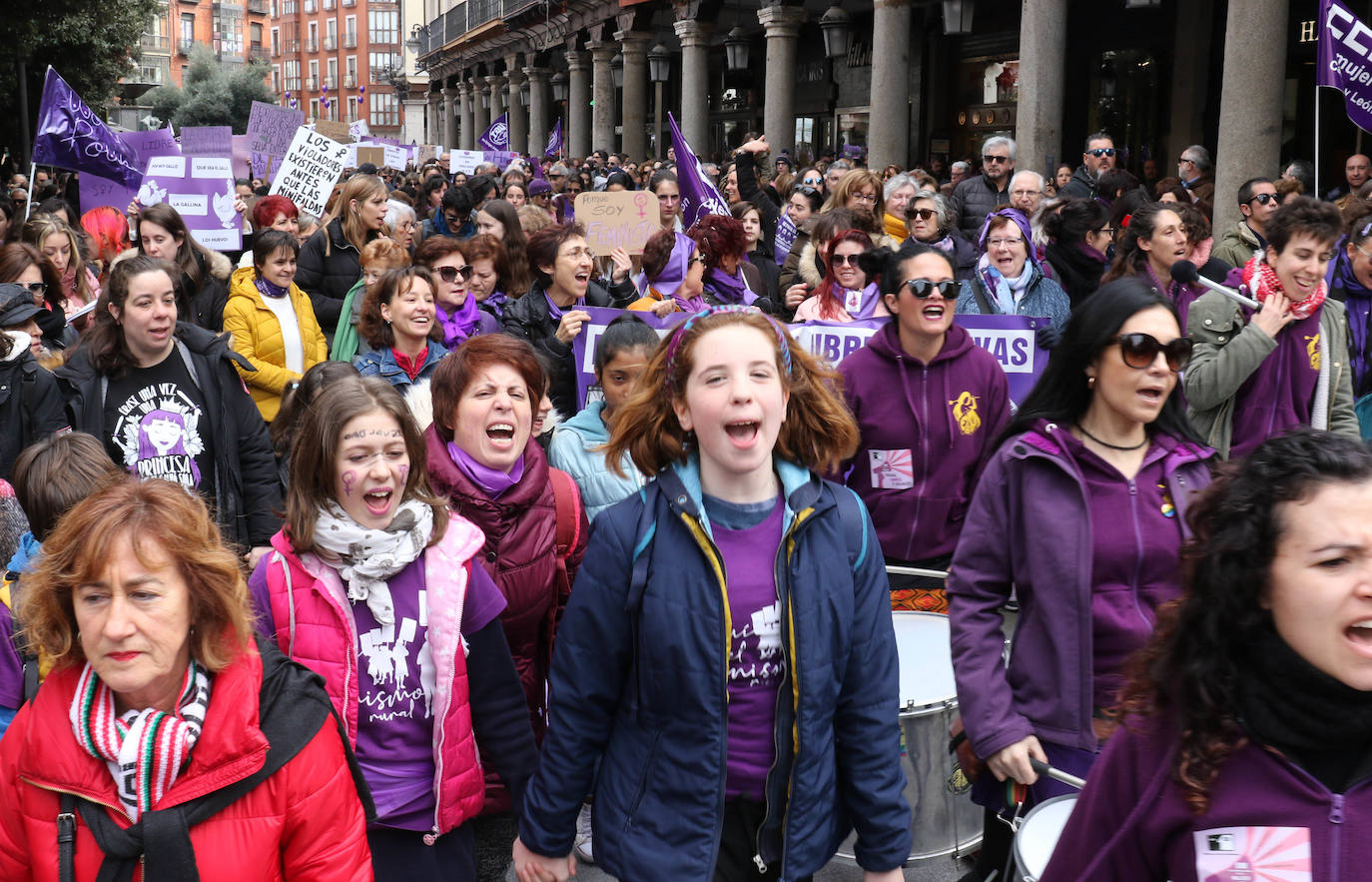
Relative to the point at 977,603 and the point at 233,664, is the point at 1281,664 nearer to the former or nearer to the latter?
the point at 977,603

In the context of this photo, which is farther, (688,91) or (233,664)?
(688,91)

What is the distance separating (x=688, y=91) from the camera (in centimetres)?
2681

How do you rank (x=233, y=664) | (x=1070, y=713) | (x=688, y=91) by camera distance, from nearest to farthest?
(x=233, y=664) → (x=1070, y=713) → (x=688, y=91)

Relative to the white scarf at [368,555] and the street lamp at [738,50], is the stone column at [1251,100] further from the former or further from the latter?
the street lamp at [738,50]

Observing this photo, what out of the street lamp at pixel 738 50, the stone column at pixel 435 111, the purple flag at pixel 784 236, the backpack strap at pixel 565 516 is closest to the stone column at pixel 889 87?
the street lamp at pixel 738 50

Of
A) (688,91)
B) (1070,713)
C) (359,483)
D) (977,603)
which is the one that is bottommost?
(1070,713)

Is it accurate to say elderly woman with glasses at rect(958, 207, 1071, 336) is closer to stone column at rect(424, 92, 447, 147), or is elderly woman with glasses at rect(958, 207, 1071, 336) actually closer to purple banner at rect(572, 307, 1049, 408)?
purple banner at rect(572, 307, 1049, 408)

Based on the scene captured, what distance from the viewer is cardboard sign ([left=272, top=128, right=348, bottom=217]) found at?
37.8ft

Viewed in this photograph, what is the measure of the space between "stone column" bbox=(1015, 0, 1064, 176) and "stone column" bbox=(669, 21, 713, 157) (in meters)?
11.6

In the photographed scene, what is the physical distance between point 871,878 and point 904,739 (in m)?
0.78

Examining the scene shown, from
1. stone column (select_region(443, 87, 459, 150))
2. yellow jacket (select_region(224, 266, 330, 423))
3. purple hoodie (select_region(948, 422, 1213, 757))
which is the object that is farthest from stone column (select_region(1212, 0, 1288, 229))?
stone column (select_region(443, 87, 459, 150))

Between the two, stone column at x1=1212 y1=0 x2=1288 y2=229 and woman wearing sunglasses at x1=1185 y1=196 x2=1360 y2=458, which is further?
stone column at x1=1212 y1=0 x2=1288 y2=229

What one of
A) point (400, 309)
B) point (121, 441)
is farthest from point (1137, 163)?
point (121, 441)

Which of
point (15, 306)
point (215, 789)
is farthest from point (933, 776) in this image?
point (15, 306)
